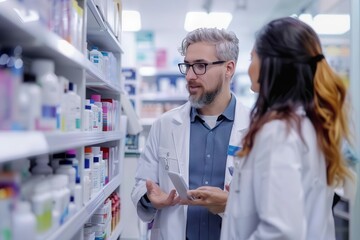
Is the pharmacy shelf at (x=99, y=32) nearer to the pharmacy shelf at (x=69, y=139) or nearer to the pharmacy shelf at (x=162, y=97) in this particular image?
the pharmacy shelf at (x=69, y=139)

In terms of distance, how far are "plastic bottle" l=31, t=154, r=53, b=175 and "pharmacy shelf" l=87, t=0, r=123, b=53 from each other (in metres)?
0.88

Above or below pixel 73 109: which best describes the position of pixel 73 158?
below

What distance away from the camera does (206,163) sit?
6.89 feet

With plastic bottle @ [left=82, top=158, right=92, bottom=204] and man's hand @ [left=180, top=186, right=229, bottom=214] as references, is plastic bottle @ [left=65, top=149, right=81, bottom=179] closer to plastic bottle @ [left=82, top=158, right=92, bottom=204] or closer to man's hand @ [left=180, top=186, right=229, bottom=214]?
plastic bottle @ [left=82, top=158, right=92, bottom=204]

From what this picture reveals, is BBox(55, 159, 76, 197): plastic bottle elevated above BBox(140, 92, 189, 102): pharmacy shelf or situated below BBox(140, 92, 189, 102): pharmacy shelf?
below

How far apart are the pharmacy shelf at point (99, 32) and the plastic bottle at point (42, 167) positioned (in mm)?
884

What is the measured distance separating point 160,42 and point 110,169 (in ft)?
24.5

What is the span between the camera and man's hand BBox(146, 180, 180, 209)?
1.93 m

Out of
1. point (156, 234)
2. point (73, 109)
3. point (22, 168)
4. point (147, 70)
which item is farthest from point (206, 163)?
point (147, 70)

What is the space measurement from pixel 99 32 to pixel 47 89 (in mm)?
1466

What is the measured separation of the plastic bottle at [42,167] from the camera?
4.49 ft

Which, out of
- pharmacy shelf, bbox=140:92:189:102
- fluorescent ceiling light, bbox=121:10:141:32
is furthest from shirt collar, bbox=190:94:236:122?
pharmacy shelf, bbox=140:92:189:102

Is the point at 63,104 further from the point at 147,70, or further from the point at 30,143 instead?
the point at 147,70

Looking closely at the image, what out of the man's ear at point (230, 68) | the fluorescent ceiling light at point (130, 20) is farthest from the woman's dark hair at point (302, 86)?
the fluorescent ceiling light at point (130, 20)
